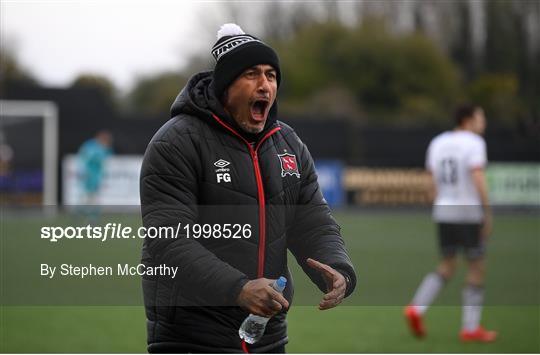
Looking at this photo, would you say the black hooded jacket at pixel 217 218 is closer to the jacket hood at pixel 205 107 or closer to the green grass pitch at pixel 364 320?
the jacket hood at pixel 205 107

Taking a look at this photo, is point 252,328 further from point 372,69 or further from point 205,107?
point 372,69

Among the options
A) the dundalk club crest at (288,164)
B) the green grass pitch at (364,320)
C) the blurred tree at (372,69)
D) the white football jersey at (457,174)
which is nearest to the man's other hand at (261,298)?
the dundalk club crest at (288,164)

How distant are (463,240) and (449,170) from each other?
701 millimetres

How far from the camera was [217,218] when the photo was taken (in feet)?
12.5

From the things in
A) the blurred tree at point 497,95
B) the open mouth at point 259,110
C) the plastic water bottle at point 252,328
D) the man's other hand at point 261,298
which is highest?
the blurred tree at point 497,95

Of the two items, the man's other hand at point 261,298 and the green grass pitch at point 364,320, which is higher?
the green grass pitch at point 364,320

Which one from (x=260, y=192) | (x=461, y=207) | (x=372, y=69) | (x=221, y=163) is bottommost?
(x=260, y=192)

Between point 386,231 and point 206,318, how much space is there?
17.3 m

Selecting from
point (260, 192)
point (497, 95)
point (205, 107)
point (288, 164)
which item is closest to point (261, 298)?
point (260, 192)

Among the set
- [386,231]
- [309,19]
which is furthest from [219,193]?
[309,19]

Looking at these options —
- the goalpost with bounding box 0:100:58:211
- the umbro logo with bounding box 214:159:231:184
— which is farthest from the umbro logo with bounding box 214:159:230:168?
the goalpost with bounding box 0:100:58:211

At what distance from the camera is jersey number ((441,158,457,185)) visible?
9.56 metres

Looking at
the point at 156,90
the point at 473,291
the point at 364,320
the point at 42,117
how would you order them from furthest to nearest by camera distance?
the point at 156,90, the point at 42,117, the point at 364,320, the point at 473,291

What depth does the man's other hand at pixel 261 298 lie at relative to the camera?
3596mm
